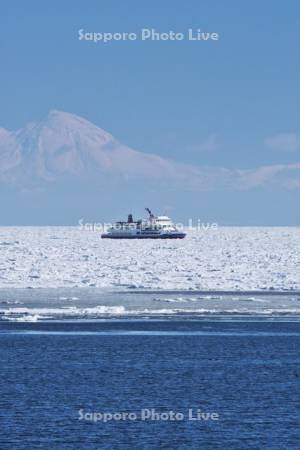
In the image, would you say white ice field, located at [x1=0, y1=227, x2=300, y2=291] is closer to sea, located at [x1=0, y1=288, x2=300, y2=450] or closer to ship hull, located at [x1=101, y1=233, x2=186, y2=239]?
sea, located at [x1=0, y1=288, x2=300, y2=450]

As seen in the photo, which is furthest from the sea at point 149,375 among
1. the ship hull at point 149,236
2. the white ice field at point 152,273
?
the ship hull at point 149,236

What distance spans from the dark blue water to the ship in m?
96.7

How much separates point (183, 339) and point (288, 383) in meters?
6.21

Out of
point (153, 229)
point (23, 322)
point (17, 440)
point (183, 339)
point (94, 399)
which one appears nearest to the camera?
point (17, 440)

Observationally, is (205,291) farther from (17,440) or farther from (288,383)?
(17,440)

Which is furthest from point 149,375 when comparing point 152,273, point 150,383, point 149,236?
point 149,236

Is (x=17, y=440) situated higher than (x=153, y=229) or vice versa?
(x=153, y=229)

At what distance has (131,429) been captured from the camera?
1888cm

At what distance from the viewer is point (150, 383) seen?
22609mm

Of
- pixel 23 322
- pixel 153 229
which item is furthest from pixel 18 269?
pixel 153 229

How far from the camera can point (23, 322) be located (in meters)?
31.8

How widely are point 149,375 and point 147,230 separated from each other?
106586 millimetres

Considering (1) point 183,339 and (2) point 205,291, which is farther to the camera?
(2) point 205,291

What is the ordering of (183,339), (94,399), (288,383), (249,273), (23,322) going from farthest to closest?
(249,273), (23,322), (183,339), (288,383), (94,399)
